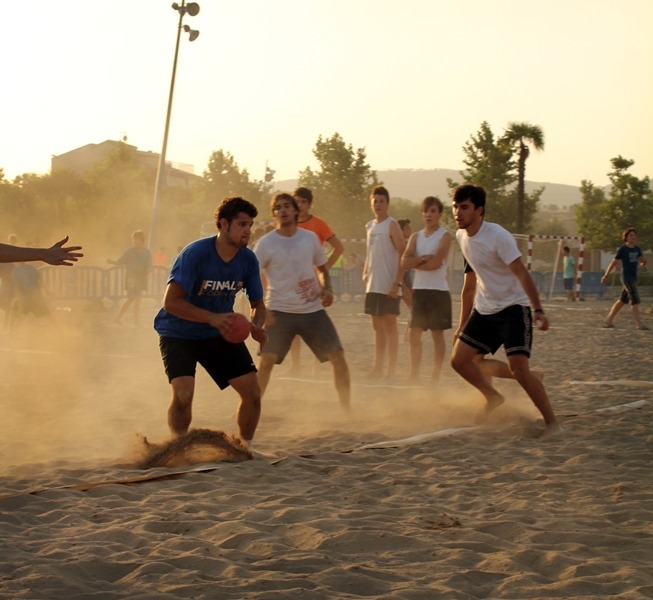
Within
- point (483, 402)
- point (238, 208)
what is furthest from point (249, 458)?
point (483, 402)

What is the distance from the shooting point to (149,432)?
7.74 metres

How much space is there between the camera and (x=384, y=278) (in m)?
10.7

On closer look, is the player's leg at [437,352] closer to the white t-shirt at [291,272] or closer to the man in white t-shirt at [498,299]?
the white t-shirt at [291,272]

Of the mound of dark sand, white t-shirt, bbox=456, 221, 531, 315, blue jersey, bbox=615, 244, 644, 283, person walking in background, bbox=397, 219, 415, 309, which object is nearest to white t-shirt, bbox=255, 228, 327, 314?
white t-shirt, bbox=456, 221, 531, 315

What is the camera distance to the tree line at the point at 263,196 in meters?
51.6

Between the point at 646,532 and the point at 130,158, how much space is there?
218 feet

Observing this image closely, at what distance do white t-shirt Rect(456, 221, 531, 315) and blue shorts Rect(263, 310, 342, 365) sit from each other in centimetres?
140

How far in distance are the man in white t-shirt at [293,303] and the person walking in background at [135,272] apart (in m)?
10.2

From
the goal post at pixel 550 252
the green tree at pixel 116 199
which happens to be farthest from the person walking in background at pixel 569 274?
the green tree at pixel 116 199

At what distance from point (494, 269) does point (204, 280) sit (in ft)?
7.25

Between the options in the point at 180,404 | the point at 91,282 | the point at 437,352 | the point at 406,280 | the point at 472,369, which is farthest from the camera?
the point at 91,282

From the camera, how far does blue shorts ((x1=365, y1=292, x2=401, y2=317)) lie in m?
10.6

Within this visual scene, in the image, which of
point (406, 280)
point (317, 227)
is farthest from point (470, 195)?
point (406, 280)

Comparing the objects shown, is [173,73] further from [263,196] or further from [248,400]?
[263,196]
